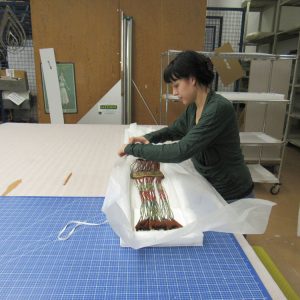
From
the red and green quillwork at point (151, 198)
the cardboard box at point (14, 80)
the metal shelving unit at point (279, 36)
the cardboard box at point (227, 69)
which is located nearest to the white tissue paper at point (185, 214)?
the red and green quillwork at point (151, 198)

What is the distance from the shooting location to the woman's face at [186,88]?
44.9 inches

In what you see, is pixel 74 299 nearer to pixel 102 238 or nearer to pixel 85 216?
pixel 102 238

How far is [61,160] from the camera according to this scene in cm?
155

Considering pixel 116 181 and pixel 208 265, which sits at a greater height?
pixel 116 181

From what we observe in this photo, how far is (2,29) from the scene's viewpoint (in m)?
2.87

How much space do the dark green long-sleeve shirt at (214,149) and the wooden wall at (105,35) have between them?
5.80 ft

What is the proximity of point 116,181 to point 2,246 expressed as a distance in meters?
0.40

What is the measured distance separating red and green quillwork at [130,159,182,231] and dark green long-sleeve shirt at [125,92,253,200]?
9cm

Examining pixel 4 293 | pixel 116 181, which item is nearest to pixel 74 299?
pixel 4 293

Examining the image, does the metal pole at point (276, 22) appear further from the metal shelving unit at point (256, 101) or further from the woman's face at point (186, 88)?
the woman's face at point (186, 88)

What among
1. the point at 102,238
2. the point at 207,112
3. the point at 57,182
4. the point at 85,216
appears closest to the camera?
the point at 102,238

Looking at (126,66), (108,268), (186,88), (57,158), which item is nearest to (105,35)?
(126,66)

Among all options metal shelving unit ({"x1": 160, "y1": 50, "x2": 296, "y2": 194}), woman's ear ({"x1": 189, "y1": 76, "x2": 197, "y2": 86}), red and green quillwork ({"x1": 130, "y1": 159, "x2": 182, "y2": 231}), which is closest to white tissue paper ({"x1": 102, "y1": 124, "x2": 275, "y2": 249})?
red and green quillwork ({"x1": 130, "y1": 159, "x2": 182, "y2": 231})

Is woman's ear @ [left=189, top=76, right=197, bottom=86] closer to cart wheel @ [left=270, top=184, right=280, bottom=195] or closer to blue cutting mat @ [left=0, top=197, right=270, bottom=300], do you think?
blue cutting mat @ [left=0, top=197, right=270, bottom=300]
